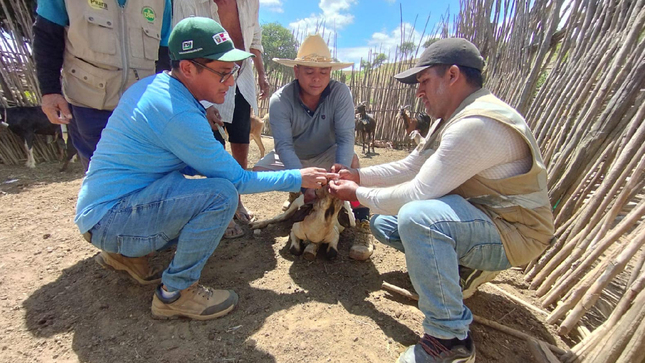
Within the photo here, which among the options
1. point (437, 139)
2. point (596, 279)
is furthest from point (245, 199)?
point (596, 279)

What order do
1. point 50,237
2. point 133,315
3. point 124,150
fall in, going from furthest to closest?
point 50,237
point 133,315
point 124,150

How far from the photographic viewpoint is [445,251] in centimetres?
185

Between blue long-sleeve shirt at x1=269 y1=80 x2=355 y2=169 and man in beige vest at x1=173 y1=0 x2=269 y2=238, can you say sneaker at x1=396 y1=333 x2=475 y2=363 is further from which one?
man in beige vest at x1=173 y1=0 x2=269 y2=238

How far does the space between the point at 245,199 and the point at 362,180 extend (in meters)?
2.37

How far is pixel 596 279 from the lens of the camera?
217cm

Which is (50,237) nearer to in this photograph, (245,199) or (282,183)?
(245,199)

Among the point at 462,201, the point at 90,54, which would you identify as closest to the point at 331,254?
the point at 462,201

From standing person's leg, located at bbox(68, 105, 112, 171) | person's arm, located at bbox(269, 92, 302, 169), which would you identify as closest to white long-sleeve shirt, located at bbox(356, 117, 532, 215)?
person's arm, located at bbox(269, 92, 302, 169)

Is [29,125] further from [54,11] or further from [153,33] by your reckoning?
[153,33]

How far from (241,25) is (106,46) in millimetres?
1334

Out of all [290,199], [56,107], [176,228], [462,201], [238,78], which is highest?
[238,78]

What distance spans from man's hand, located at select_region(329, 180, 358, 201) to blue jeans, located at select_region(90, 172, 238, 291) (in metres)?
0.82

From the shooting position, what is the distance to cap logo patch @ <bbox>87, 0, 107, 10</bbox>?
8.07 ft

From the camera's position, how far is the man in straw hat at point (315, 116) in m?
3.46
